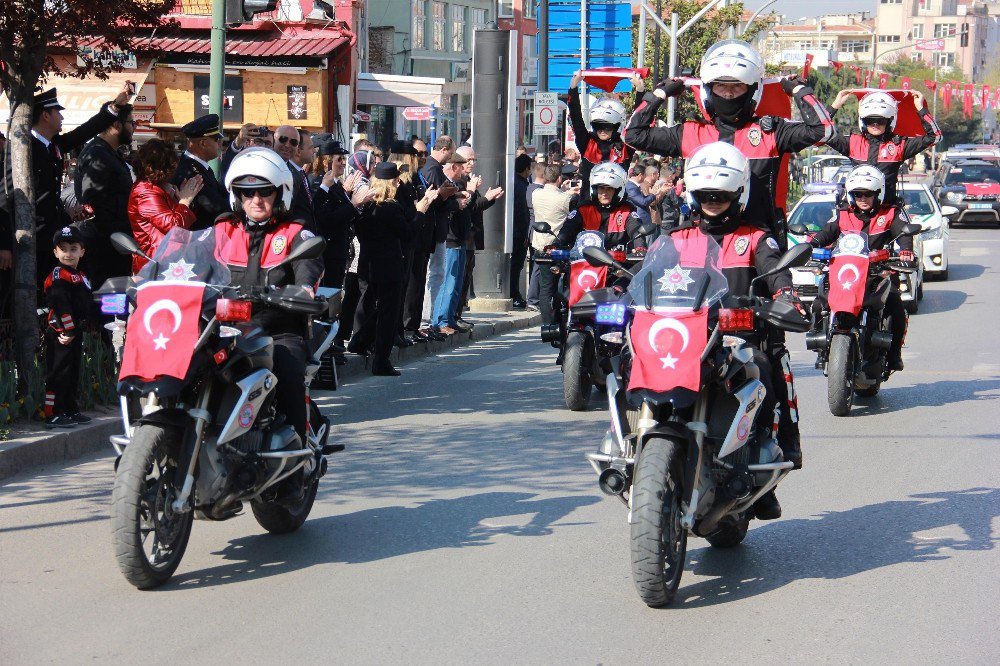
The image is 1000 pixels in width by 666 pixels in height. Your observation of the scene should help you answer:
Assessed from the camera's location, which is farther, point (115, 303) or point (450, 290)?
point (450, 290)

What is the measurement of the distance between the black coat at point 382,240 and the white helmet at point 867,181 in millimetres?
3847

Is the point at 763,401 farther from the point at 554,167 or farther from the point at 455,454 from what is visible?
the point at 554,167

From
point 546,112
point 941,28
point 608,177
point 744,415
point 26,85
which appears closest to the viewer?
point 744,415

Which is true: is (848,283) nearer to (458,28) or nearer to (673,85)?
(673,85)

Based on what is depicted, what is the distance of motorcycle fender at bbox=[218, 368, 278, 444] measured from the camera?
6070 mm

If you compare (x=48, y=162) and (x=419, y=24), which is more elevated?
(x=419, y=24)

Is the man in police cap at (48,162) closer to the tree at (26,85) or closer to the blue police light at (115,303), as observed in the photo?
the tree at (26,85)

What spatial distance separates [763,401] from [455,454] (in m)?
3.37

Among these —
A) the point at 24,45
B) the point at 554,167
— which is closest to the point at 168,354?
the point at 24,45

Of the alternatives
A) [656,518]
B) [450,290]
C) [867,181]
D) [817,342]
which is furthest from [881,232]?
[656,518]

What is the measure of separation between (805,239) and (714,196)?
36.5 feet

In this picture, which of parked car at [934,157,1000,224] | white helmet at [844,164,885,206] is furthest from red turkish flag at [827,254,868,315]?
parked car at [934,157,1000,224]

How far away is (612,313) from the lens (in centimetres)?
612

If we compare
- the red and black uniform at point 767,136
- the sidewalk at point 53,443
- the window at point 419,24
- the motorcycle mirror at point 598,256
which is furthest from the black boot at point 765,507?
the window at point 419,24
